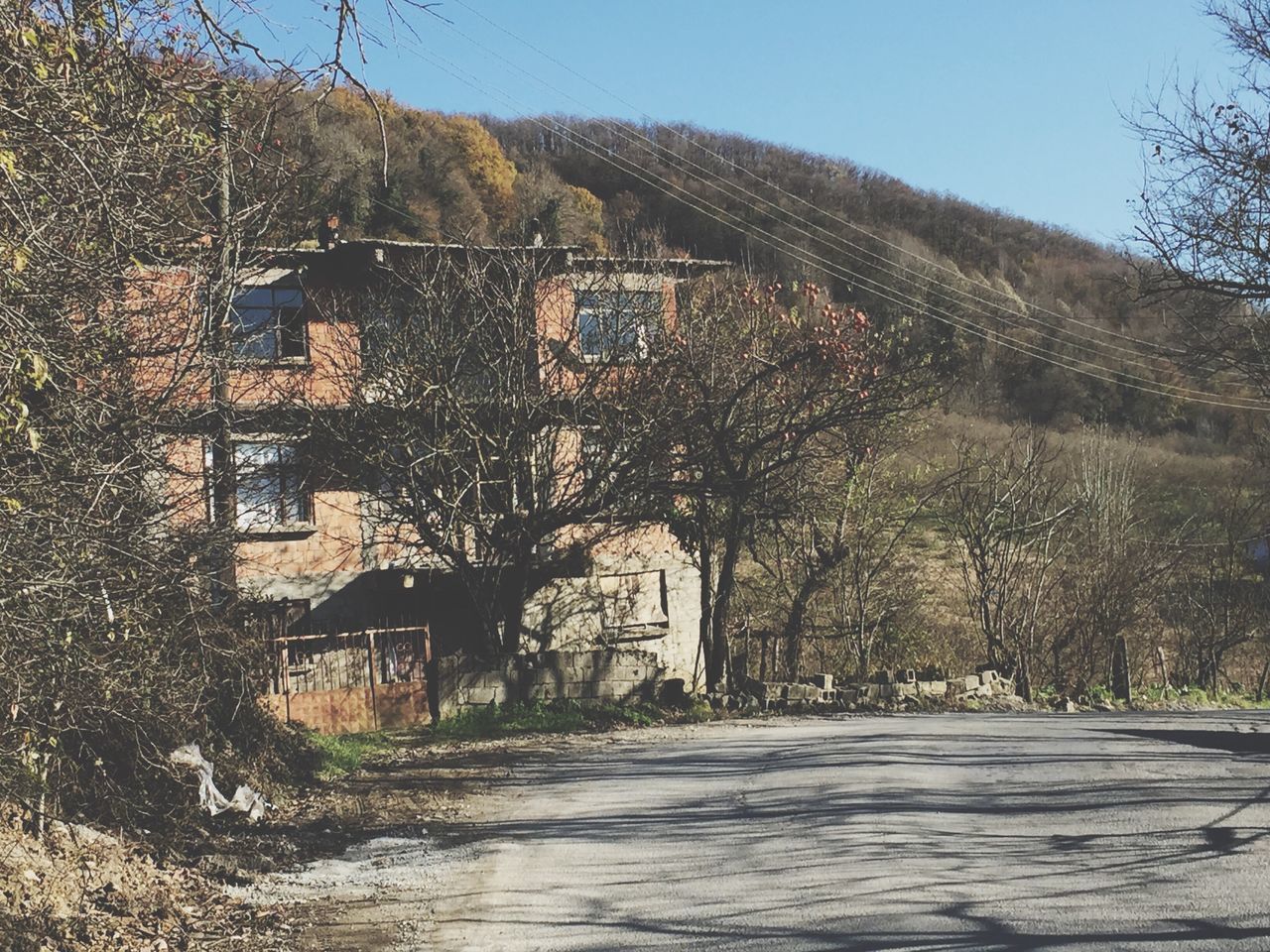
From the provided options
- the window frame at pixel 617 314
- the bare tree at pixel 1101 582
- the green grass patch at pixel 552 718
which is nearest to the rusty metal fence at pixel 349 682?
the green grass patch at pixel 552 718

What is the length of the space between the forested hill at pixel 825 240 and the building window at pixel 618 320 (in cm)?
1099

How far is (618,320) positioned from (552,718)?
24.6ft

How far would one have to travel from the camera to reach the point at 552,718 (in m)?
17.3

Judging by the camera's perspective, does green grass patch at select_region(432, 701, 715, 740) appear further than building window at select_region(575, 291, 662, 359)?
No

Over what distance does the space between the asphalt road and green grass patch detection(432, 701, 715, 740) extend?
3.69m

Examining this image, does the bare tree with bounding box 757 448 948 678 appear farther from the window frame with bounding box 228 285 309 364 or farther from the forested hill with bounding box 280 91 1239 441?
Answer: the window frame with bounding box 228 285 309 364

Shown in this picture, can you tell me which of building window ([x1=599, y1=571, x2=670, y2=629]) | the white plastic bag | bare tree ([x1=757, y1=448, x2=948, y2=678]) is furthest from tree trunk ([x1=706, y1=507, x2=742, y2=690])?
the white plastic bag

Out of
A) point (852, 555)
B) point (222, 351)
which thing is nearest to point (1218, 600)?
point (852, 555)

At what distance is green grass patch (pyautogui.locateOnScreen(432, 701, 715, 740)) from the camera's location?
55.1 feet

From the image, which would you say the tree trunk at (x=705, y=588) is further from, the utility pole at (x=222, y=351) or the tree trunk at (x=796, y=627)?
the utility pole at (x=222, y=351)

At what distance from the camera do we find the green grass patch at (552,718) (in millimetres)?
16797

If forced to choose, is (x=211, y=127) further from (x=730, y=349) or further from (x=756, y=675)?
(x=756, y=675)

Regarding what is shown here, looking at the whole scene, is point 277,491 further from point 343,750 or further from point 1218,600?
point 1218,600

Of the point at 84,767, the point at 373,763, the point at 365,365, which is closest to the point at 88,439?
the point at 84,767
